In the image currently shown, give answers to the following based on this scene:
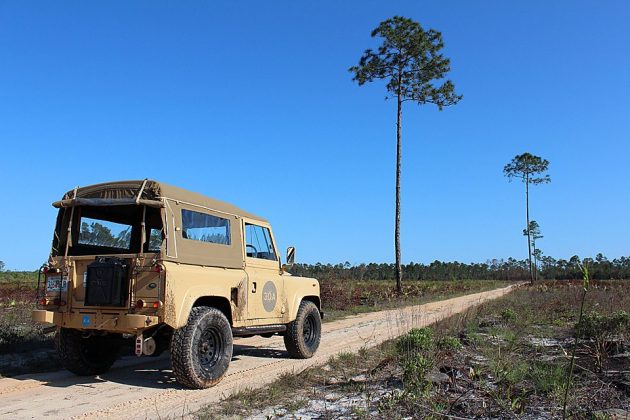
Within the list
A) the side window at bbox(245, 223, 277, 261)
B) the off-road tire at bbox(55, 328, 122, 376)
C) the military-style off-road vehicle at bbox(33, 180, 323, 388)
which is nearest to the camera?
the military-style off-road vehicle at bbox(33, 180, 323, 388)

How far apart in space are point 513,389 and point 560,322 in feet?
28.1

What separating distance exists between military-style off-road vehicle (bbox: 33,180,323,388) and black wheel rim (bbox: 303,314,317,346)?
4.37 ft

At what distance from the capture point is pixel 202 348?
7.52 m

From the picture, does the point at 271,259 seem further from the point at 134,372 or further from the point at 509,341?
the point at 509,341

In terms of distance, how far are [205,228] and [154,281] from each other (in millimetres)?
1460


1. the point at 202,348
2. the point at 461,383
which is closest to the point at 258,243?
the point at 202,348

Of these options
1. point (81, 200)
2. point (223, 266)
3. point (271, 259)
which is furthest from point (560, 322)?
point (81, 200)

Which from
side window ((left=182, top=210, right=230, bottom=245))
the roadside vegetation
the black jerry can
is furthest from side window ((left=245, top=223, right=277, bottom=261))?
the black jerry can

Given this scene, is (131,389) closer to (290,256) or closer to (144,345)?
(144,345)

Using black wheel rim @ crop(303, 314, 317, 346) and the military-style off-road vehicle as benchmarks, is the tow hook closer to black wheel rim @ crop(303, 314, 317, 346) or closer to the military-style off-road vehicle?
the military-style off-road vehicle

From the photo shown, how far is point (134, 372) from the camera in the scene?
872 cm

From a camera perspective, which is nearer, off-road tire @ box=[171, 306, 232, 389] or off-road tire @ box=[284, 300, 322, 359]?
off-road tire @ box=[171, 306, 232, 389]

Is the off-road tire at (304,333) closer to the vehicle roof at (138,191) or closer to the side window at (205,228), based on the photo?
the side window at (205,228)

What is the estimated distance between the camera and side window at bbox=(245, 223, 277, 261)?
9.38 metres
